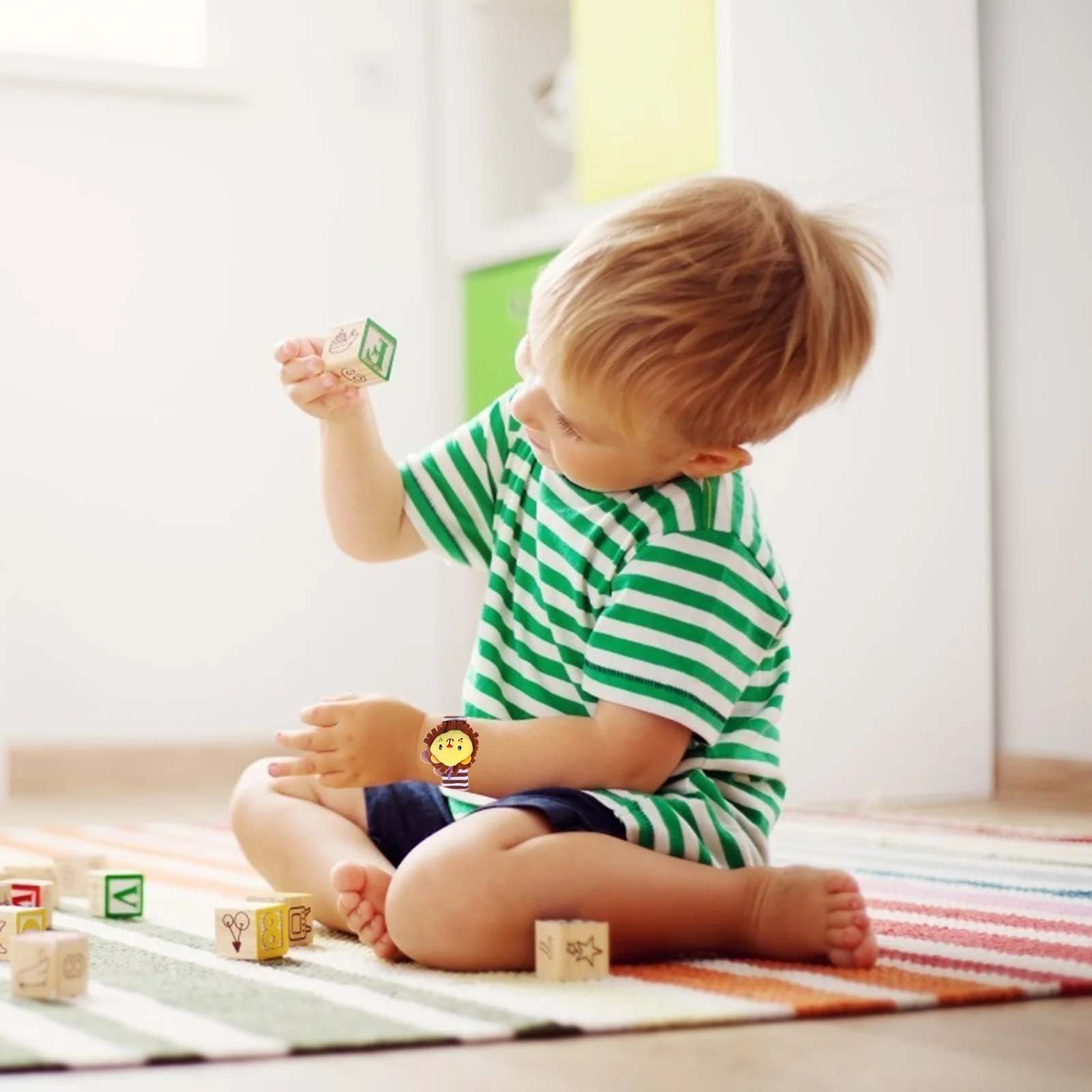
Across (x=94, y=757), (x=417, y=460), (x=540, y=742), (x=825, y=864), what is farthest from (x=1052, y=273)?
(x=94, y=757)

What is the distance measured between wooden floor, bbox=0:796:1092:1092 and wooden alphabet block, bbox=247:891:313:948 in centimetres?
27

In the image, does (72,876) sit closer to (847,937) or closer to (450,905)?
(450,905)

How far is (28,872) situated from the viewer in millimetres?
1233

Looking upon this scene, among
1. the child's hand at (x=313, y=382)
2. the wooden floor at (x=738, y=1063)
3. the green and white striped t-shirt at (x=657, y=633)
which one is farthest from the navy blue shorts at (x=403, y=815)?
the wooden floor at (x=738, y=1063)

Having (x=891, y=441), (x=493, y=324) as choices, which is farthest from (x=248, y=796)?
(x=493, y=324)

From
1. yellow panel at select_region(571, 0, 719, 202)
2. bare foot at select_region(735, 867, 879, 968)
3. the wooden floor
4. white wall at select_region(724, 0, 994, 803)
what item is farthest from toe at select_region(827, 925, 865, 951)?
yellow panel at select_region(571, 0, 719, 202)

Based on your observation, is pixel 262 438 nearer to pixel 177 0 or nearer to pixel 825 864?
pixel 177 0

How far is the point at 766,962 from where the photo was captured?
1.01 meters

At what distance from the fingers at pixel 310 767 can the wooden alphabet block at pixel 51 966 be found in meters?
0.14

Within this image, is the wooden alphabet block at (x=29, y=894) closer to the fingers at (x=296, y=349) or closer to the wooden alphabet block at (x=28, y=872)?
the wooden alphabet block at (x=28, y=872)

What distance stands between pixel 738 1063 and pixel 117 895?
0.56m

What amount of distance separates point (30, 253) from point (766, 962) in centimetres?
184

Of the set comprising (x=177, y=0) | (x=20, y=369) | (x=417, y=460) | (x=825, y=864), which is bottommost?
(x=825, y=864)

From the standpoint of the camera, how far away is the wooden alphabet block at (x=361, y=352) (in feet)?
3.55
